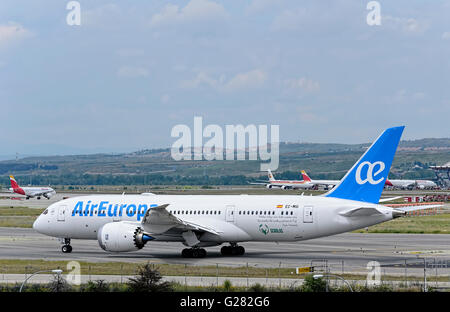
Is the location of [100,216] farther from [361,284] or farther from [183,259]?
[361,284]

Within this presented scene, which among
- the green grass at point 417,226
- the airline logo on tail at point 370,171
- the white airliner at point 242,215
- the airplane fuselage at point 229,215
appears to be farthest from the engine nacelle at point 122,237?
the green grass at point 417,226

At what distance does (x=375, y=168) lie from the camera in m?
47.2

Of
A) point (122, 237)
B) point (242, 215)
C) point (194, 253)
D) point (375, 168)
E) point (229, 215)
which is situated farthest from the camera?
point (229, 215)

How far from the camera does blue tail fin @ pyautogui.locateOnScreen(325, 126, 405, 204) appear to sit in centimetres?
4712

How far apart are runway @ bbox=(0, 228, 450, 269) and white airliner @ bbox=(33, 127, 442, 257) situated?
1.28 metres

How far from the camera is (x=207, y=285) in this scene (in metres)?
34.0

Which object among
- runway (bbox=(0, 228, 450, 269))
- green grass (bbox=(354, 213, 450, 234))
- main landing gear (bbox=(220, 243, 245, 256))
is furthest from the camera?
green grass (bbox=(354, 213, 450, 234))

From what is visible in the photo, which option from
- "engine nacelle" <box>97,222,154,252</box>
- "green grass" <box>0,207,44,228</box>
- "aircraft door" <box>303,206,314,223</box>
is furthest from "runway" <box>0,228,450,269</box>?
"green grass" <box>0,207,44,228</box>

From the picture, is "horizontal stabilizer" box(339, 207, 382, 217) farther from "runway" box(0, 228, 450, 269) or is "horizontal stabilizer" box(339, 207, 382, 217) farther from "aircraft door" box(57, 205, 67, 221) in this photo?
"aircraft door" box(57, 205, 67, 221)

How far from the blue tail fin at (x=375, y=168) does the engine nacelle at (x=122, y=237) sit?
42.0 ft

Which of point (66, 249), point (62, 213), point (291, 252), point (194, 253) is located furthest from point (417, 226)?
point (62, 213)

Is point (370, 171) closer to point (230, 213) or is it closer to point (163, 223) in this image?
point (230, 213)

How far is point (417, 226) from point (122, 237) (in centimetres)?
3895
